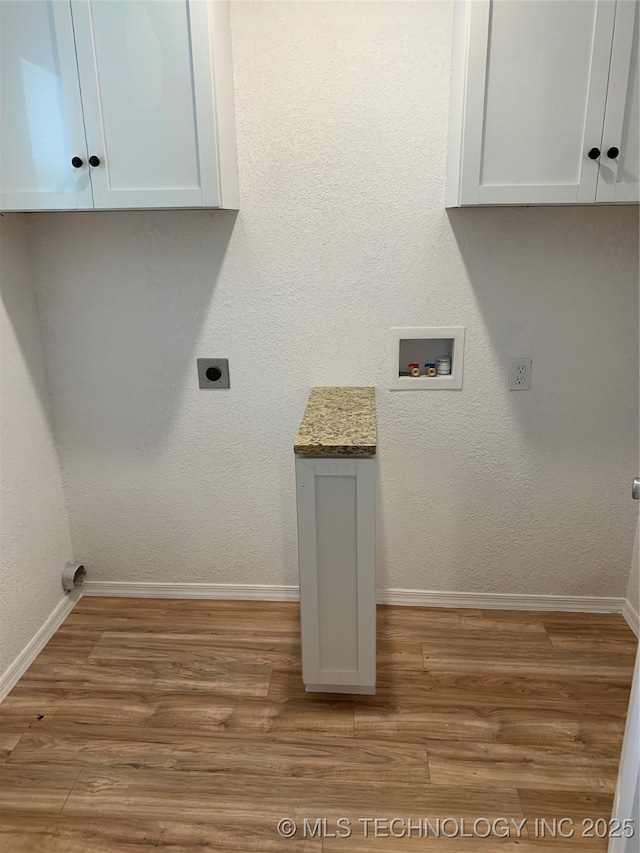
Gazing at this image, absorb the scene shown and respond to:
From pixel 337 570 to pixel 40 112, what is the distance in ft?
4.81

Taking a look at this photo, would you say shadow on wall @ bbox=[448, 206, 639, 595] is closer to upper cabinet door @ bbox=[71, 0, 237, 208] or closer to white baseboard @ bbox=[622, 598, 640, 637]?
white baseboard @ bbox=[622, 598, 640, 637]

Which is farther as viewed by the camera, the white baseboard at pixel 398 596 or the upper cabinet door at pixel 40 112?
the white baseboard at pixel 398 596

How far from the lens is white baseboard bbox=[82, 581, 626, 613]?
2262 millimetres

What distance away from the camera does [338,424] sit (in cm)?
167

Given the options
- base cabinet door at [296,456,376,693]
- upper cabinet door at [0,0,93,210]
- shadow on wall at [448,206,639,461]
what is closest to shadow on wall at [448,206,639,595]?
shadow on wall at [448,206,639,461]

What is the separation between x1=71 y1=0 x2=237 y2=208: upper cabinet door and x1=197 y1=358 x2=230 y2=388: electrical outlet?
571 millimetres

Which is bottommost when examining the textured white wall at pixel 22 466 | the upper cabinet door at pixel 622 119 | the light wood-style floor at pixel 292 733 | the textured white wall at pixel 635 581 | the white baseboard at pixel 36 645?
the light wood-style floor at pixel 292 733

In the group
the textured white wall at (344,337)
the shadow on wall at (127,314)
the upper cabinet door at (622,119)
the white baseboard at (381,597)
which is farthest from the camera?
the white baseboard at (381,597)

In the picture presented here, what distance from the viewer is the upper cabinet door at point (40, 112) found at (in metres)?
1.54

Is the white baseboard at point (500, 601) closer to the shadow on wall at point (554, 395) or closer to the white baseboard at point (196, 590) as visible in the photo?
the shadow on wall at point (554, 395)

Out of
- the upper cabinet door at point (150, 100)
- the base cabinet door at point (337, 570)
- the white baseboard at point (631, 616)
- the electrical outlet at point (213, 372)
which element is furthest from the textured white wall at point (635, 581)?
the upper cabinet door at point (150, 100)

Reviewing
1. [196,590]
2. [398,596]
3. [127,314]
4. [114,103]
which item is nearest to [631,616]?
[398,596]

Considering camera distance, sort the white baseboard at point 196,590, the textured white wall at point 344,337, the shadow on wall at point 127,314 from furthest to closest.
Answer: the white baseboard at point 196,590, the shadow on wall at point 127,314, the textured white wall at point 344,337

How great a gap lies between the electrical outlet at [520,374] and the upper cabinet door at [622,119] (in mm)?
573
